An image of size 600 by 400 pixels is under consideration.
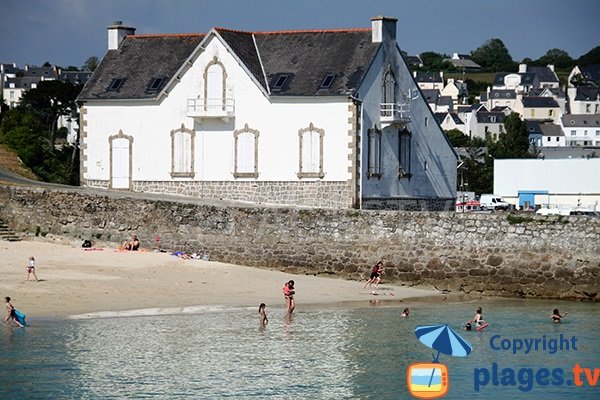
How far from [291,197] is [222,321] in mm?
13682

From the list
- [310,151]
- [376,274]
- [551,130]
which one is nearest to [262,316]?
[376,274]

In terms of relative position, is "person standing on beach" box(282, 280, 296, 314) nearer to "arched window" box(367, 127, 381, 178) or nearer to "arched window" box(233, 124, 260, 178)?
"arched window" box(367, 127, 381, 178)

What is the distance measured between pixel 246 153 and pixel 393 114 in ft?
17.6

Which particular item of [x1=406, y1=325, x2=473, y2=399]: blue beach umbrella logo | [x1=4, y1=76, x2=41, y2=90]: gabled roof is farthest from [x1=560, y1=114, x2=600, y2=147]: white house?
[x1=406, y1=325, x2=473, y2=399]: blue beach umbrella logo

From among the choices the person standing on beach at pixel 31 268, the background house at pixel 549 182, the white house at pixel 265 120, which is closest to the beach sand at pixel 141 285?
the person standing on beach at pixel 31 268

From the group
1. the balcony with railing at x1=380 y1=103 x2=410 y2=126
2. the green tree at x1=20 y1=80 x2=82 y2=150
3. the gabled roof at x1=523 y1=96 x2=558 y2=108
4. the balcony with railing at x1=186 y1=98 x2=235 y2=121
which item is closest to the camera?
the balcony with railing at x1=186 y1=98 x2=235 y2=121

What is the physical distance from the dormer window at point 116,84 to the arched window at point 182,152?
2.93 m

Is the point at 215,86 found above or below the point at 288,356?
above

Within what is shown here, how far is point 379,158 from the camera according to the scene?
148 feet

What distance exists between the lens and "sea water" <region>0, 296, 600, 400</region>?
24.3m

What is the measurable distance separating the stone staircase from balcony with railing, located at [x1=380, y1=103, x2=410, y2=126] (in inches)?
523

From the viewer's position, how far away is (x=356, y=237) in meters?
38.1

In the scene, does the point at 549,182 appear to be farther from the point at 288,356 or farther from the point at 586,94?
the point at 586,94

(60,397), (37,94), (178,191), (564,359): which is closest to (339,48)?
(178,191)
